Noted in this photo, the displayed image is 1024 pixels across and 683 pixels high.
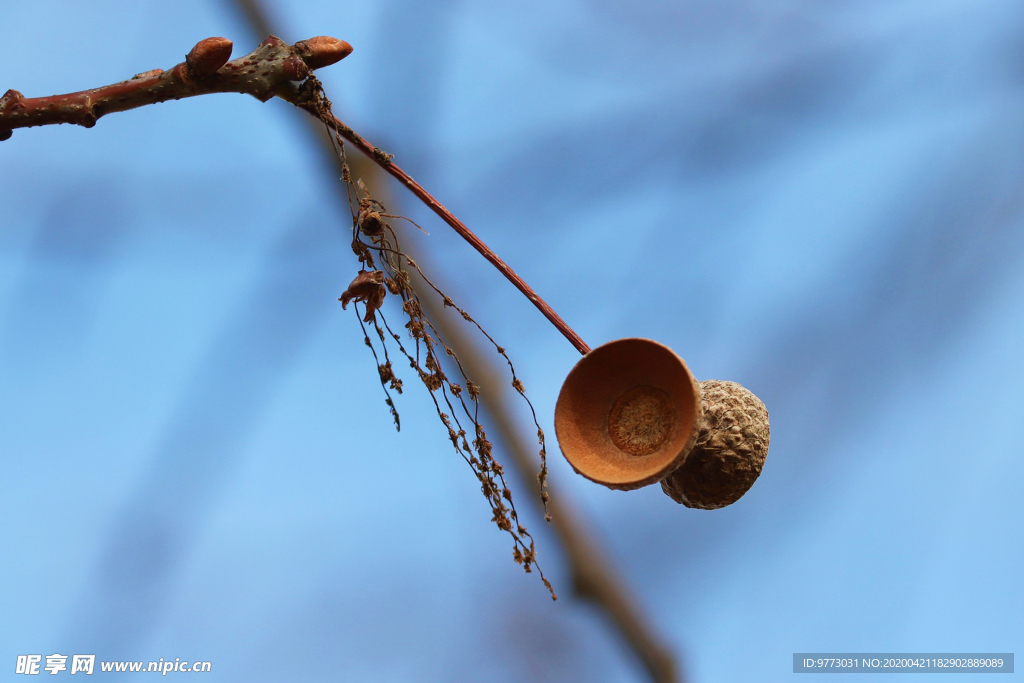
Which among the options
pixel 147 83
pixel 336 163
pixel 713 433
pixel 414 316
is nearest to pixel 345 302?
pixel 414 316

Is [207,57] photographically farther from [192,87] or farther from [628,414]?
[628,414]

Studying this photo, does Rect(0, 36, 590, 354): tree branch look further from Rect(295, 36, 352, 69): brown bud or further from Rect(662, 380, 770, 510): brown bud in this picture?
Rect(662, 380, 770, 510): brown bud

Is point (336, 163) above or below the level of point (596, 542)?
above

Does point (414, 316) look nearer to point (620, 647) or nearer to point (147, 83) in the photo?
point (147, 83)

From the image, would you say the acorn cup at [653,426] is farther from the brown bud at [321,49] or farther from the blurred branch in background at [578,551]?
the blurred branch in background at [578,551]

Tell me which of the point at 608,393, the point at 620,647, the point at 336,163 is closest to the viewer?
the point at 608,393

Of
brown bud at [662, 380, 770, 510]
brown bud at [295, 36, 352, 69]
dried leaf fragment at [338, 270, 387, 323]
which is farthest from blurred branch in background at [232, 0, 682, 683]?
brown bud at [295, 36, 352, 69]

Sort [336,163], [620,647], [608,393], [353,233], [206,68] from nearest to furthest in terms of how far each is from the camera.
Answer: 1. [206,68]
2. [353,233]
3. [608,393]
4. [336,163]
5. [620,647]
